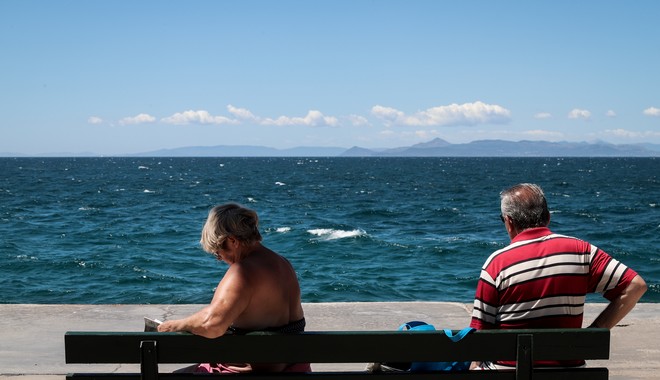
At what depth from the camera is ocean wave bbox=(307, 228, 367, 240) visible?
72.3 ft

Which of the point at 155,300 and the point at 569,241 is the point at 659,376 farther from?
the point at 155,300

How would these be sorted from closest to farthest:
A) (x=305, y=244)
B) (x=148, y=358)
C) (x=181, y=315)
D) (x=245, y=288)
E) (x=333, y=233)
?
(x=148, y=358) → (x=245, y=288) → (x=181, y=315) → (x=305, y=244) → (x=333, y=233)

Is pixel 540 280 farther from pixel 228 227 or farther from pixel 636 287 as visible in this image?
pixel 228 227

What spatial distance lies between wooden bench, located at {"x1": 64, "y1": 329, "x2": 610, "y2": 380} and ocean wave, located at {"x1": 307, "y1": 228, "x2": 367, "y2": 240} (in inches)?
737

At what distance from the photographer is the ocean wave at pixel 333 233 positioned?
2203 centimetres

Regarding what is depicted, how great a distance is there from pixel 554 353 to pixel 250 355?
1156 millimetres

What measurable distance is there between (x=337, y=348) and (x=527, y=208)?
969 millimetres

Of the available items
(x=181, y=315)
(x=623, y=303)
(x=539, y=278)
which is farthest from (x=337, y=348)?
(x=181, y=315)

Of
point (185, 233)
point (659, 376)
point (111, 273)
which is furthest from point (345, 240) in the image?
point (659, 376)

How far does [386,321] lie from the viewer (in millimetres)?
6504

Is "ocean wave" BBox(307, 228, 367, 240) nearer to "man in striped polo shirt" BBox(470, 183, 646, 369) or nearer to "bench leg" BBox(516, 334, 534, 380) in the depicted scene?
"man in striped polo shirt" BBox(470, 183, 646, 369)

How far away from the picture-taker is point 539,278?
316cm

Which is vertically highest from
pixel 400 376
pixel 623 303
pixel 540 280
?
pixel 540 280

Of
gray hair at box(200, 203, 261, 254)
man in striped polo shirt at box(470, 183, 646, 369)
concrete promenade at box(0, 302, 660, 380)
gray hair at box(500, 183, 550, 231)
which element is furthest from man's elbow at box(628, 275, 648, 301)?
concrete promenade at box(0, 302, 660, 380)
